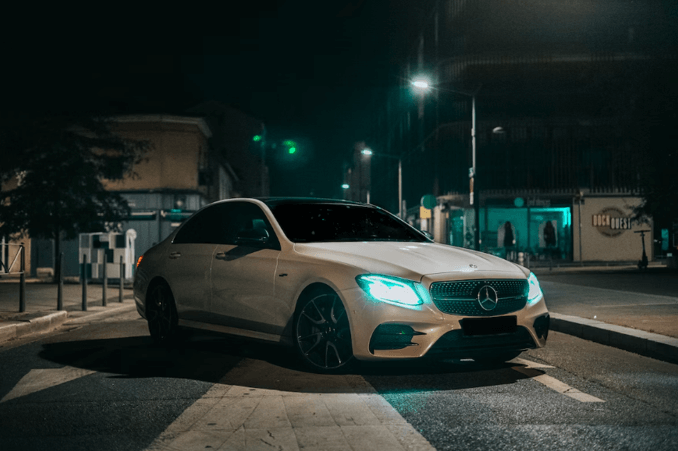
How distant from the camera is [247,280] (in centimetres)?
735

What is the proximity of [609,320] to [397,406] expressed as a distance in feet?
19.4

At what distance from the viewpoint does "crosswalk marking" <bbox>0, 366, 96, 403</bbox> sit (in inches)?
243

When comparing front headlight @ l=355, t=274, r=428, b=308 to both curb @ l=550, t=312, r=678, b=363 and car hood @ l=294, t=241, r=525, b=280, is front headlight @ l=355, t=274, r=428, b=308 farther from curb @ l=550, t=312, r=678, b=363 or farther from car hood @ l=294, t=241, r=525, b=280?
curb @ l=550, t=312, r=678, b=363

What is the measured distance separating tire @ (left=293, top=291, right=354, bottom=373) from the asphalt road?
166 millimetres

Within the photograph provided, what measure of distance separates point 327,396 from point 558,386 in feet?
5.95

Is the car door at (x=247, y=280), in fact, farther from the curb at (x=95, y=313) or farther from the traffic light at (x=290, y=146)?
the traffic light at (x=290, y=146)

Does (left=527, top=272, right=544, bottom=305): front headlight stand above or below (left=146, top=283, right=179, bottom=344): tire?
above

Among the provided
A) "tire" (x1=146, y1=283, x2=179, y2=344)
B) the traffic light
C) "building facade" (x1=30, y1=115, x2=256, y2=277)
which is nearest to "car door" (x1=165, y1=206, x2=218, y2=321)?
"tire" (x1=146, y1=283, x2=179, y2=344)

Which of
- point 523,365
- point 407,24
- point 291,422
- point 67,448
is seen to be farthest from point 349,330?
point 407,24

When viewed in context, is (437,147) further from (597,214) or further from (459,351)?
(459,351)

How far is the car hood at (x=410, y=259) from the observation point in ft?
20.7

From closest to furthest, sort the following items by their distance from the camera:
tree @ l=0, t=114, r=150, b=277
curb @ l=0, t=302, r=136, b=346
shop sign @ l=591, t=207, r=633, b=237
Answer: curb @ l=0, t=302, r=136, b=346 < tree @ l=0, t=114, r=150, b=277 < shop sign @ l=591, t=207, r=633, b=237

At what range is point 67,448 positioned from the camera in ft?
14.5

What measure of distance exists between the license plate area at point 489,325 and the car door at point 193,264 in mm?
2739
